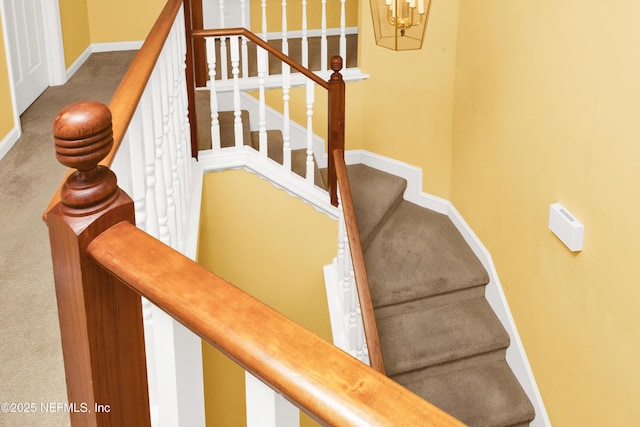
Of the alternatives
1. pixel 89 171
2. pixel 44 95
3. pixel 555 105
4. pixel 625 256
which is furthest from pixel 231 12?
pixel 89 171

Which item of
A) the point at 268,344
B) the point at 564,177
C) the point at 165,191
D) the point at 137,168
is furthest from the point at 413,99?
the point at 268,344

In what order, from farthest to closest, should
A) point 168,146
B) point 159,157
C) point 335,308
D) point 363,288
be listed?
point 335,308 < point 363,288 < point 168,146 < point 159,157

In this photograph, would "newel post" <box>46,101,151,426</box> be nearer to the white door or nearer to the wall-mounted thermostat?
the wall-mounted thermostat

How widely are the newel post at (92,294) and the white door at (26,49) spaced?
4.33 meters

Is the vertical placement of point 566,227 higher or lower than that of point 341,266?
higher

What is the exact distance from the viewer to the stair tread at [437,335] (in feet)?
15.8

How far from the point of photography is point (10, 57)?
193 inches

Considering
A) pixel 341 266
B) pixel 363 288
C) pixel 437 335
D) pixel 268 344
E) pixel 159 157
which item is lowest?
pixel 437 335

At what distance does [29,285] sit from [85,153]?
2.38 metres

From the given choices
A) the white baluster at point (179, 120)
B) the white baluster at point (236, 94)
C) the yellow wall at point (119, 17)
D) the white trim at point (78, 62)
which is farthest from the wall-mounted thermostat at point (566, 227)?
the yellow wall at point (119, 17)

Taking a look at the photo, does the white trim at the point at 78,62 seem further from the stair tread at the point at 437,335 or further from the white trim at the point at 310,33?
the stair tread at the point at 437,335

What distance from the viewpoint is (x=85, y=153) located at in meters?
0.99

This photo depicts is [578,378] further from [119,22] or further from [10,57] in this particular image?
[119,22]

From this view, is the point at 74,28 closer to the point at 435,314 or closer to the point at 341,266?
the point at 341,266
